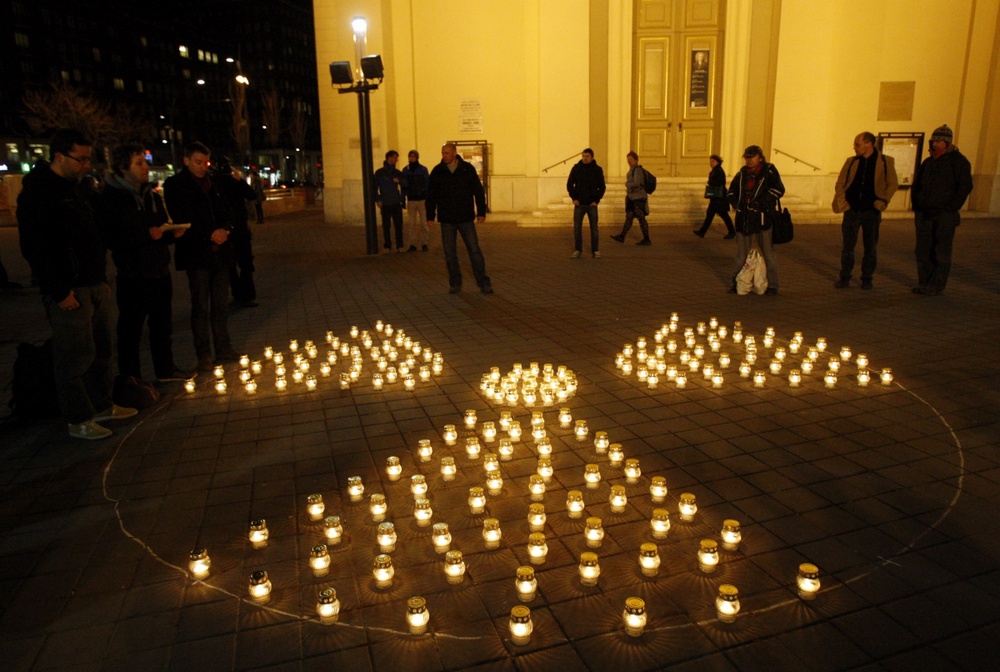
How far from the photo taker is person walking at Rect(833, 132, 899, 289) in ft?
31.9

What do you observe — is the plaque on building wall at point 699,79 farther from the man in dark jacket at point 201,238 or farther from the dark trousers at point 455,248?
the man in dark jacket at point 201,238

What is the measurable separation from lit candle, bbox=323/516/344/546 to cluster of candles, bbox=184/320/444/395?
8.64 ft

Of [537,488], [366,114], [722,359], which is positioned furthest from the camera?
[366,114]

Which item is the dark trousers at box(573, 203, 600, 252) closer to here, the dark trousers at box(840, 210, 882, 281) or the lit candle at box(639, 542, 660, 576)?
the dark trousers at box(840, 210, 882, 281)

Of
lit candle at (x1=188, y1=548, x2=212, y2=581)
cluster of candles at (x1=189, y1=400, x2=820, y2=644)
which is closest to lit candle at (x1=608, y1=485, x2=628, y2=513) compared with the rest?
cluster of candles at (x1=189, y1=400, x2=820, y2=644)

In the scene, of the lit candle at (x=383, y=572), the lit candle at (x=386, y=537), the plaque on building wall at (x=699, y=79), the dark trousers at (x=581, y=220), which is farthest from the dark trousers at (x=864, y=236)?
the plaque on building wall at (x=699, y=79)

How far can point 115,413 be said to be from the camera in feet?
19.1

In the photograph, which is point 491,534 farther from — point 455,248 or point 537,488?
point 455,248

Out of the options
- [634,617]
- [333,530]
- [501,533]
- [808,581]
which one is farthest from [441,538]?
[808,581]

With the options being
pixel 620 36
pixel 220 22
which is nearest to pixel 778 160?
pixel 620 36

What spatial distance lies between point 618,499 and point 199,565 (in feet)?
7.43

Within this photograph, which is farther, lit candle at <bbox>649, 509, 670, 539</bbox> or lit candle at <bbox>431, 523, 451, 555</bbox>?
lit candle at <bbox>649, 509, 670, 539</bbox>

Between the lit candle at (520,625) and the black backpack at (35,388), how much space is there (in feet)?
15.4

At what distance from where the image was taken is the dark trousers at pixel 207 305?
6.94 meters
